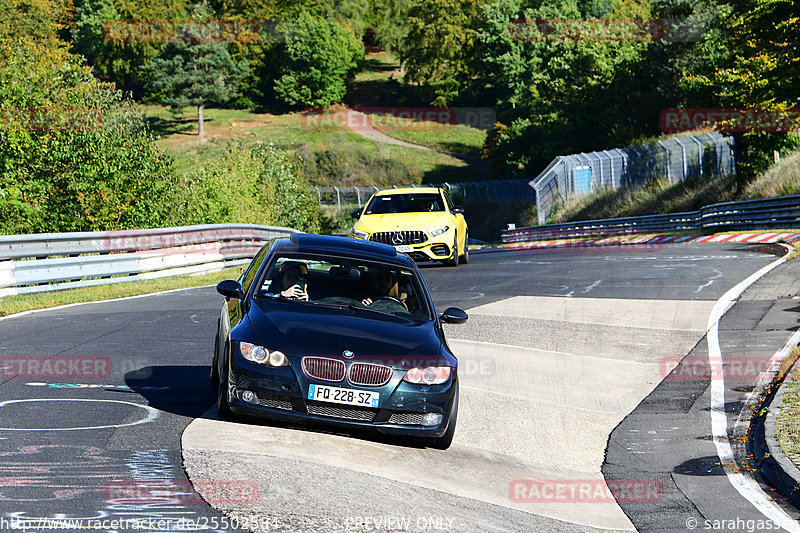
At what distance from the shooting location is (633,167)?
1929 inches

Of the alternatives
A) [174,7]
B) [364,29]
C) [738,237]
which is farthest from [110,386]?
[364,29]

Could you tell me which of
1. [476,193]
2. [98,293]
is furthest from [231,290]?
[476,193]

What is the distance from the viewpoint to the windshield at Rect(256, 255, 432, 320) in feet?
28.6

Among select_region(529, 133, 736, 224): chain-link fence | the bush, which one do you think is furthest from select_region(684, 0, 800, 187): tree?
the bush

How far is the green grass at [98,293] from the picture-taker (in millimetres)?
15832

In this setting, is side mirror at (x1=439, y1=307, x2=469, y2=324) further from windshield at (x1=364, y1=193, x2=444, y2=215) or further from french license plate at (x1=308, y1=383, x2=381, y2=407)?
windshield at (x1=364, y1=193, x2=444, y2=215)

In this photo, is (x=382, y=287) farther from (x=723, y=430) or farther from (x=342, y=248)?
(x=723, y=430)

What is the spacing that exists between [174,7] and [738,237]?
10847 cm

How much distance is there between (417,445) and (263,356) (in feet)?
5.01

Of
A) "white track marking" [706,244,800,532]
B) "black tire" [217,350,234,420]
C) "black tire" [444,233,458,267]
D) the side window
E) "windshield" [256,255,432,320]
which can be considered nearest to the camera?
"white track marking" [706,244,800,532]

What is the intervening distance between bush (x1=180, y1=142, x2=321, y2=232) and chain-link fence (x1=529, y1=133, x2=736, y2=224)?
14.2 m

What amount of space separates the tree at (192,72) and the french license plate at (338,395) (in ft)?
332

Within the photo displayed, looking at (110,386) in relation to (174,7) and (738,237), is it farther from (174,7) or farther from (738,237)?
(174,7)

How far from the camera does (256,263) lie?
366 inches
